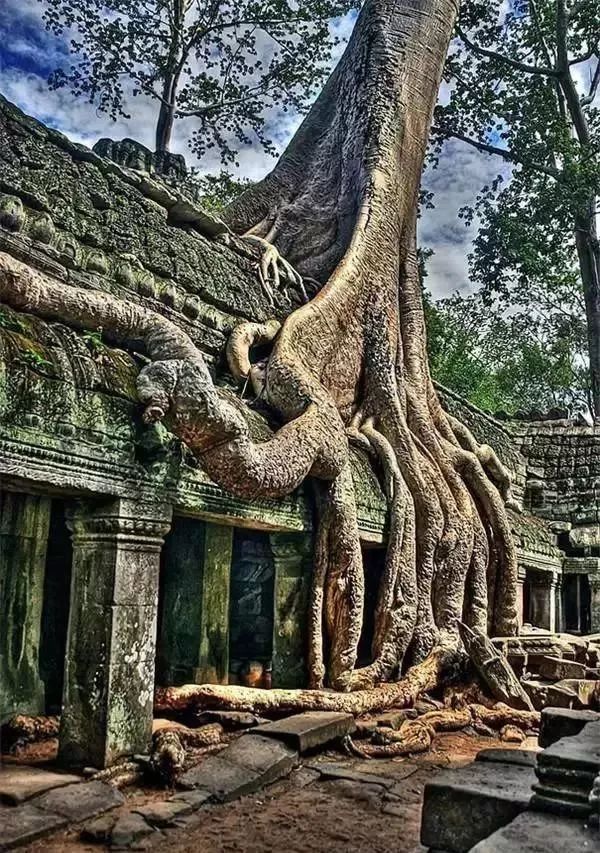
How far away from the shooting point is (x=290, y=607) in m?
6.03

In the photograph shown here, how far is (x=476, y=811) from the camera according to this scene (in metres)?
2.76

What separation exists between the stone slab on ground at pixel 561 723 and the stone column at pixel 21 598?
3.19 metres

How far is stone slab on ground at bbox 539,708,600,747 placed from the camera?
11.6 feet

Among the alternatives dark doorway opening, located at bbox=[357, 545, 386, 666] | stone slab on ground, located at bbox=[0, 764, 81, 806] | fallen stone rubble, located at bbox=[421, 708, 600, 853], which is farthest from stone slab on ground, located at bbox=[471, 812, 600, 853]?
dark doorway opening, located at bbox=[357, 545, 386, 666]

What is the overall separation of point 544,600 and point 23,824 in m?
9.09

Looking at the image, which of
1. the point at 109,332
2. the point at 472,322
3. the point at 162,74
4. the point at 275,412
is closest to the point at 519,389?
the point at 472,322

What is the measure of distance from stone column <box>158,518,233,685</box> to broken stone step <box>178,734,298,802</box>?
145cm

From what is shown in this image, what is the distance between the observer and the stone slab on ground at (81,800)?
11.2 ft

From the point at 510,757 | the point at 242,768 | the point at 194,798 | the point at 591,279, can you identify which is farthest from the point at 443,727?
the point at 591,279

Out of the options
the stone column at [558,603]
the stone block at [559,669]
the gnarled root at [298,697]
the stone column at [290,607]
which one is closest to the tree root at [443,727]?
the gnarled root at [298,697]

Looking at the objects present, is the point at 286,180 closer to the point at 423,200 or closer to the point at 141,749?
the point at 423,200

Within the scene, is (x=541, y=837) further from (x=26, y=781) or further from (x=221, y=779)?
(x=26, y=781)

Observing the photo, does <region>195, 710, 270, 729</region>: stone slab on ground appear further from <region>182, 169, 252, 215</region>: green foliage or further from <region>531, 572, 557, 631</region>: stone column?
<region>182, 169, 252, 215</region>: green foliage

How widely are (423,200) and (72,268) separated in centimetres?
1106
